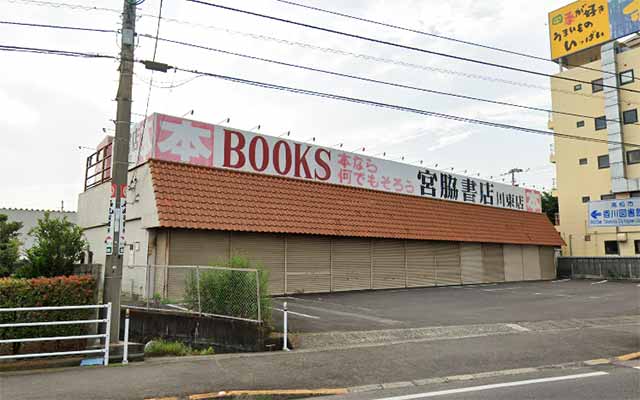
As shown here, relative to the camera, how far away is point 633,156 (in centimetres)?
3509

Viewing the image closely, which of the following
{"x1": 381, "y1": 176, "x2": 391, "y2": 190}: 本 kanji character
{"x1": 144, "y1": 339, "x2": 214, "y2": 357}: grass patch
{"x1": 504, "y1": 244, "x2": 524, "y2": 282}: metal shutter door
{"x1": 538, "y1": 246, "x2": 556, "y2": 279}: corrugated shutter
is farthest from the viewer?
{"x1": 538, "y1": 246, "x2": 556, "y2": 279}: corrugated shutter

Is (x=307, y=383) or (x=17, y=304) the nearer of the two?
(x=307, y=383)

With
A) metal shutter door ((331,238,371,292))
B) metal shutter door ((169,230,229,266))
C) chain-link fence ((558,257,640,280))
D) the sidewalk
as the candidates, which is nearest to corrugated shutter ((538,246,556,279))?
chain-link fence ((558,257,640,280))

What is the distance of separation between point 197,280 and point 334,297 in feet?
25.4

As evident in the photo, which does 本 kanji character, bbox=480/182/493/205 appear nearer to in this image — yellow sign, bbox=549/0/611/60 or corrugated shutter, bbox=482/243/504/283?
corrugated shutter, bbox=482/243/504/283

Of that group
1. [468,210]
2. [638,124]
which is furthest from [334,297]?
[638,124]

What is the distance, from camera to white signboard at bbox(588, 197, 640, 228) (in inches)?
597

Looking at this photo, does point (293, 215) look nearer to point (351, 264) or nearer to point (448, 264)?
point (351, 264)

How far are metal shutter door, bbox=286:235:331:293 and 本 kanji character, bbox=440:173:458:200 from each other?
9.48 m

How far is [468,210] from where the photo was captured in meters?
Result: 26.1

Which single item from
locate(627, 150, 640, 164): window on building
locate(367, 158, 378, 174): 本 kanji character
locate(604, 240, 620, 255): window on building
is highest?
locate(627, 150, 640, 164): window on building

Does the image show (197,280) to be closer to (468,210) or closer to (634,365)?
(634,365)

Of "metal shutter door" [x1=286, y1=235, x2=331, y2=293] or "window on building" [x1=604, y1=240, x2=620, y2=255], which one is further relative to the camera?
"window on building" [x1=604, y1=240, x2=620, y2=255]

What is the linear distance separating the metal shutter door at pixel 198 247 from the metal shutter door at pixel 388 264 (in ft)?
25.1
